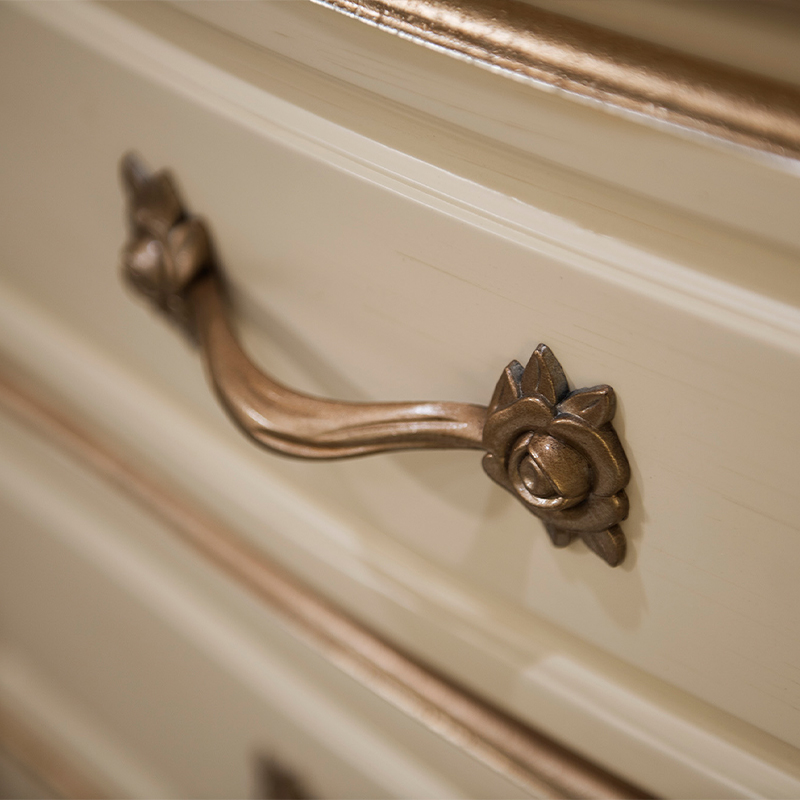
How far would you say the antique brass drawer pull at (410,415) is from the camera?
0.16 metres

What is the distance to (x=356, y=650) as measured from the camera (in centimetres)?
27

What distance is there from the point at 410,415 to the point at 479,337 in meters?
0.03

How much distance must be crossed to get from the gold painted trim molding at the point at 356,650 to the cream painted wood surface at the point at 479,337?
0.4 inches

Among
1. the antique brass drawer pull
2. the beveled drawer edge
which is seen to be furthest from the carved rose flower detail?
the beveled drawer edge

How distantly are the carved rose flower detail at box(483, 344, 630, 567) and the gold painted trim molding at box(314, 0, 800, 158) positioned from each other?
0.18 ft

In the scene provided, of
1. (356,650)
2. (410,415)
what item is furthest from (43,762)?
(410,415)

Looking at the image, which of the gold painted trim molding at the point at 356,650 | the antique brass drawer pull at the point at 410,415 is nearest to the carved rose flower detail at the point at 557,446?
the antique brass drawer pull at the point at 410,415

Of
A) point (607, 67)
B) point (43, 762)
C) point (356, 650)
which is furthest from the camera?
point (43, 762)

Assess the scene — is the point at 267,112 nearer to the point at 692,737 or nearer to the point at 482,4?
the point at 482,4

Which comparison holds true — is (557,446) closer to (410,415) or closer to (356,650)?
(410,415)

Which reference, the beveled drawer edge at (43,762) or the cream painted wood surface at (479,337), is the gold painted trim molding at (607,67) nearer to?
the cream painted wood surface at (479,337)

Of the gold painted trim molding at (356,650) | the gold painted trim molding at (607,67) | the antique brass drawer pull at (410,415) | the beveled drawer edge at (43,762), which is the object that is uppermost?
the gold painted trim molding at (607,67)

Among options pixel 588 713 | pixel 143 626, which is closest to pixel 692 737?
pixel 588 713

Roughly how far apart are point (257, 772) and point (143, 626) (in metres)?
0.09
